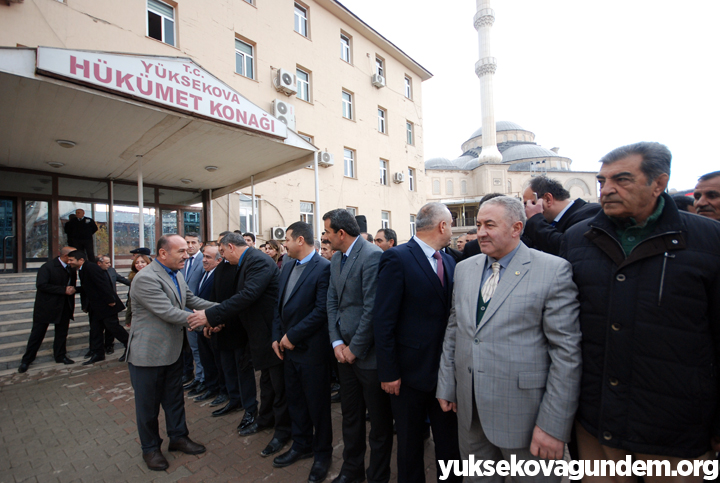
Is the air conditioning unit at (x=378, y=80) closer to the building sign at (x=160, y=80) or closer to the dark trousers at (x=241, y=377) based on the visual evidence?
the building sign at (x=160, y=80)

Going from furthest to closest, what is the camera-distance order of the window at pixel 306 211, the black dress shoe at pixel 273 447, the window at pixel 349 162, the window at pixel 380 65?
1. the window at pixel 380 65
2. the window at pixel 349 162
3. the window at pixel 306 211
4. the black dress shoe at pixel 273 447

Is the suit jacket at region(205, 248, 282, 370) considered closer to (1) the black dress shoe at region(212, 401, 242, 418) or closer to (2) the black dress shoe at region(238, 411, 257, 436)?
(2) the black dress shoe at region(238, 411, 257, 436)

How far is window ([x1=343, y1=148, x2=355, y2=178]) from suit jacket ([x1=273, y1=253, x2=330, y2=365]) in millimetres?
13576

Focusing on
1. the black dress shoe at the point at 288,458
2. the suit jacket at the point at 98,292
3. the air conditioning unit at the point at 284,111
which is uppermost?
the air conditioning unit at the point at 284,111

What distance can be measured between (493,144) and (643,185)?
48580 millimetres

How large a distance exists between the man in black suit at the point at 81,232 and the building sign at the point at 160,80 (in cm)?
553

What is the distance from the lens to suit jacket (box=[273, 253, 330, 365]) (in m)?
3.07

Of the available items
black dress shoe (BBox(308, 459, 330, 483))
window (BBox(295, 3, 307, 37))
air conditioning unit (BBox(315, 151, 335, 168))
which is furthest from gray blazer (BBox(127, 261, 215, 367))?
window (BBox(295, 3, 307, 37))

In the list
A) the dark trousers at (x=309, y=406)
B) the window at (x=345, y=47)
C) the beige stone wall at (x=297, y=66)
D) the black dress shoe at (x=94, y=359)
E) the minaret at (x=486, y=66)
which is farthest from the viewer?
the minaret at (x=486, y=66)

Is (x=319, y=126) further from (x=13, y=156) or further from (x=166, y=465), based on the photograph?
(x=166, y=465)

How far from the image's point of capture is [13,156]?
26.5ft

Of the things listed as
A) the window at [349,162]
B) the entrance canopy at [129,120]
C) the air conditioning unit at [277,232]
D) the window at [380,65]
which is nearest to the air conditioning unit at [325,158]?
the window at [349,162]

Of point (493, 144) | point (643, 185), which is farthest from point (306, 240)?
point (493, 144)

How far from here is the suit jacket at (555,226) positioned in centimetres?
246
